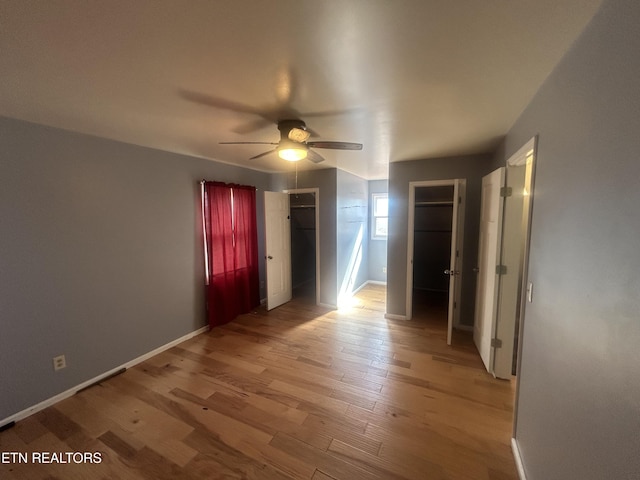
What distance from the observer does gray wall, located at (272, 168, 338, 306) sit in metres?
4.17

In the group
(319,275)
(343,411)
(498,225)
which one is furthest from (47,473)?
(498,225)

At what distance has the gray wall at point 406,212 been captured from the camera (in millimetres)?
3256

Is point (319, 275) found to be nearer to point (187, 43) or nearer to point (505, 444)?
point (505, 444)

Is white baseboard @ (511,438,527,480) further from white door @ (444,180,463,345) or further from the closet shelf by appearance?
the closet shelf

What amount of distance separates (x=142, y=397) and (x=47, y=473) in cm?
67

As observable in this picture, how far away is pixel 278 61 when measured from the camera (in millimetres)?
1266

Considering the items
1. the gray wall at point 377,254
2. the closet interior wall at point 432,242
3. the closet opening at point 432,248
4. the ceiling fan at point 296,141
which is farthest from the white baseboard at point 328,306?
the ceiling fan at point 296,141

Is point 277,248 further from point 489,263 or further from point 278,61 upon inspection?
point 278,61

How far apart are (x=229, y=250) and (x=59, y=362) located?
2.03m

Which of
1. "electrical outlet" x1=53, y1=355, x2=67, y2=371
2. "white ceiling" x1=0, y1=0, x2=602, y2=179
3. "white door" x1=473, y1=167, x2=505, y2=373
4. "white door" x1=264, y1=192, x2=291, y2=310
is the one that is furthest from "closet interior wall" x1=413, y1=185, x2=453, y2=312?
"electrical outlet" x1=53, y1=355, x2=67, y2=371

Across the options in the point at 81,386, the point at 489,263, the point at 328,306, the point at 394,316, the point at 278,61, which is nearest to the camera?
the point at 278,61

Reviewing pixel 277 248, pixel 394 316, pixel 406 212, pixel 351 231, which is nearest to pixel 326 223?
pixel 351 231

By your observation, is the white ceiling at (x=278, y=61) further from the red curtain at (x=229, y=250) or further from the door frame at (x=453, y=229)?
the red curtain at (x=229, y=250)

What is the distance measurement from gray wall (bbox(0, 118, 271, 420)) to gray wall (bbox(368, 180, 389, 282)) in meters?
3.70
